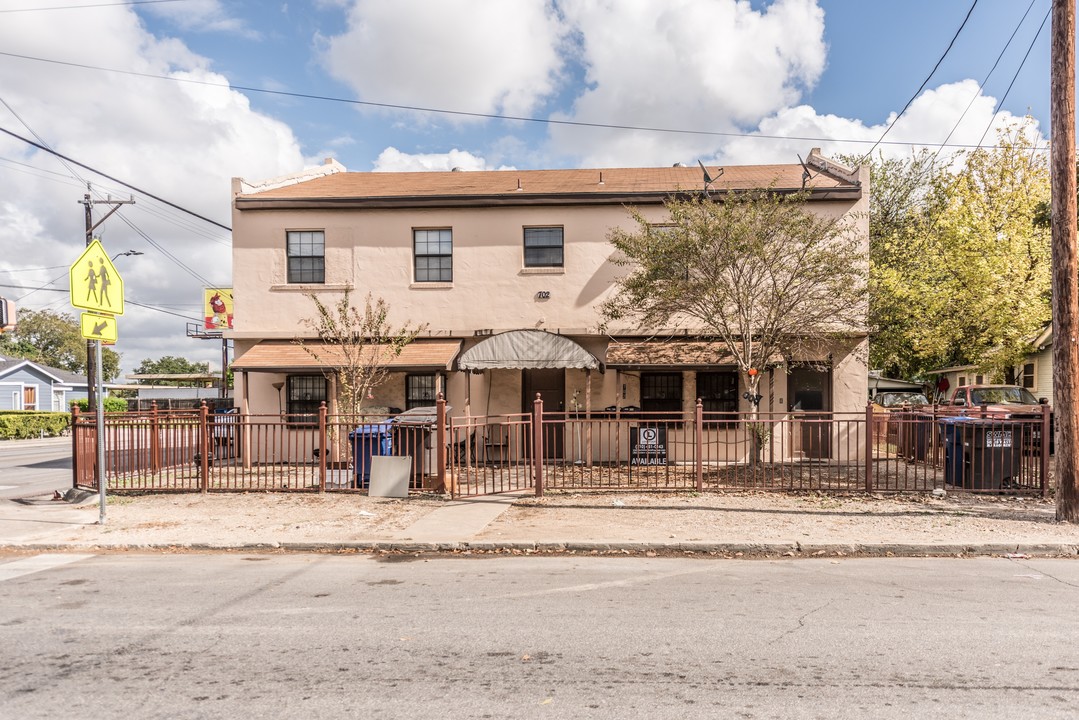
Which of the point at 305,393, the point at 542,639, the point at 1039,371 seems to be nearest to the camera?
the point at 542,639

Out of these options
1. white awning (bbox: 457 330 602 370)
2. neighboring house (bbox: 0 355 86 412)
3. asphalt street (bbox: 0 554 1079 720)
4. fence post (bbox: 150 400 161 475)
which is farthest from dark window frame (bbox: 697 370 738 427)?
neighboring house (bbox: 0 355 86 412)

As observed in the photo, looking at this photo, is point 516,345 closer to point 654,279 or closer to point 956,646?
point 654,279

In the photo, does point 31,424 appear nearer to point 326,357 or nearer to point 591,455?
point 326,357

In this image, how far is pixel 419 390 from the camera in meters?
15.7

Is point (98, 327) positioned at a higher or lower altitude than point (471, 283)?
lower

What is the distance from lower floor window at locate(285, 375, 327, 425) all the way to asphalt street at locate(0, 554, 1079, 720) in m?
8.49

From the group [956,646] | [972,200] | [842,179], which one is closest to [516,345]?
[842,179]

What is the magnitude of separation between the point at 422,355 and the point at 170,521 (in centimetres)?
655

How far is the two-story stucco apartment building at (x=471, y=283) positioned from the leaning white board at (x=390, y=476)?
432 cm

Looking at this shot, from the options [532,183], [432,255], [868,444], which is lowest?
[868,444]

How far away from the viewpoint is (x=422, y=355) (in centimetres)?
1466

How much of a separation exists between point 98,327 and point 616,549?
308 inches

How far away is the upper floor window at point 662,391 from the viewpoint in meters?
15.4

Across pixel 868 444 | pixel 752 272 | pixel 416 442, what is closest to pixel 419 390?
pixel 416 442
